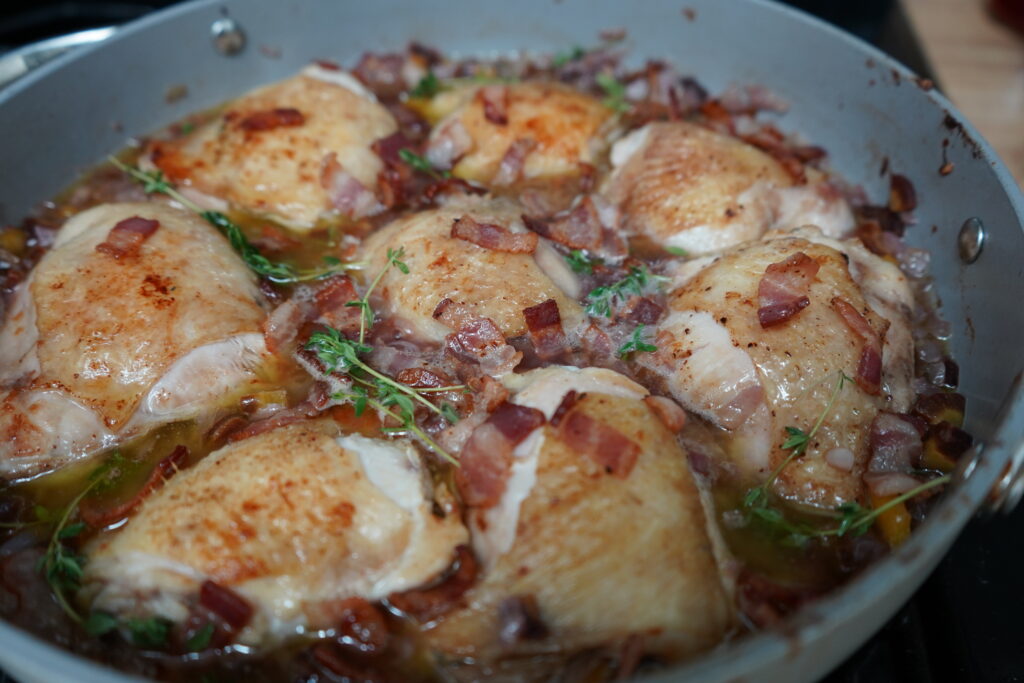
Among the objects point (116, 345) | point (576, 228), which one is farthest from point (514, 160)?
point (116, 345)

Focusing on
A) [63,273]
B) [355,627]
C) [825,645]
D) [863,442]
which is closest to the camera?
[825,645]

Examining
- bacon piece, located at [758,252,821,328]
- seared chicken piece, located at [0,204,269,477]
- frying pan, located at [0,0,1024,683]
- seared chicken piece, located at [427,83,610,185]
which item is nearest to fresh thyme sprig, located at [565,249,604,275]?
seared chicken piece, located at [427,83,610,185]

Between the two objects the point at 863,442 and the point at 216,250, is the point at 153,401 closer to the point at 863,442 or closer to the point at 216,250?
the point at 216,250

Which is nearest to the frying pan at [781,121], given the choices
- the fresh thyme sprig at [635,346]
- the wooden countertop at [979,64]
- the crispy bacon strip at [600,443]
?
the crispy bacon strip at [600,443]

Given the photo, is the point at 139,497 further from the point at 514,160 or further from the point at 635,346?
the point at 514,160

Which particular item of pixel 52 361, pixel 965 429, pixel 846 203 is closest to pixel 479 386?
pixel 52 361

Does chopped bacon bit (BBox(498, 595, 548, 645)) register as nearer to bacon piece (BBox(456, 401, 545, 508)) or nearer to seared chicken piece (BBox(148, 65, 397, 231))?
bacon piece (BBox(456, 401, 545, 508))
